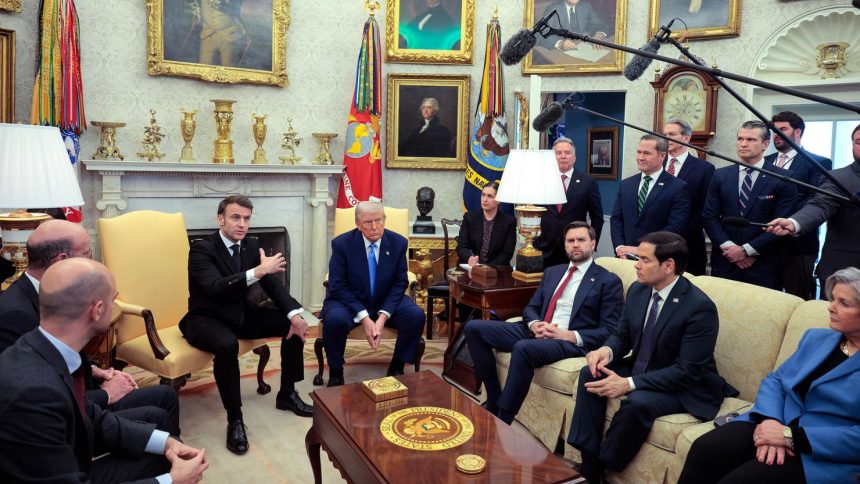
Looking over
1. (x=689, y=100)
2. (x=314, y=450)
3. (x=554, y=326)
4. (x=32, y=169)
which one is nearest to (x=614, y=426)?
(x=554, y=326)

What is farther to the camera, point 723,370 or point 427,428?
point 723,370

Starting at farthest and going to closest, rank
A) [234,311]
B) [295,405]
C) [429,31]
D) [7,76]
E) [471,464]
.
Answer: [429,31], [7,76], [295,405], [234,311], [471,464]

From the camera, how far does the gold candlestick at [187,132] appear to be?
6.23m

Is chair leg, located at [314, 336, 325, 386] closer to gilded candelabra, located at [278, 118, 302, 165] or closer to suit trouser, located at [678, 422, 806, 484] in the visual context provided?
gilded candelabra, located at [278, 118, 302, 165]

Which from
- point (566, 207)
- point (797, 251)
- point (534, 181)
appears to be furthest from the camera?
point (566, 207)

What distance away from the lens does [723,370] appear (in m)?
3.46

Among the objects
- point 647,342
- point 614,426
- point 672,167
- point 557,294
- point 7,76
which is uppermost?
point 7,76

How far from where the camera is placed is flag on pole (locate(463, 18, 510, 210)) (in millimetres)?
7031

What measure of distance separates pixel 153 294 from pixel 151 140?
7.90 ft

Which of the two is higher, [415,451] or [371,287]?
[371,287]

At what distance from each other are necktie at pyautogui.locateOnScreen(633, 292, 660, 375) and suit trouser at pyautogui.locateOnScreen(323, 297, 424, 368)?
174 cm

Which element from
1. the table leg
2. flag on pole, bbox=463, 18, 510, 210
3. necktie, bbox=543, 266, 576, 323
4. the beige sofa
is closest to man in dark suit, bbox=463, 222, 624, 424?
necktie, bbox=543, 266, 576, 323

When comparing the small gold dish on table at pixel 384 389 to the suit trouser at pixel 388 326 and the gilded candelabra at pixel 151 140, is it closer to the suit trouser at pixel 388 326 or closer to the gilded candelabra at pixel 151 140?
the suit trouser at pixel 388 326

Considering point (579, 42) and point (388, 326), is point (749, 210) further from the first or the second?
point (579, 42)
